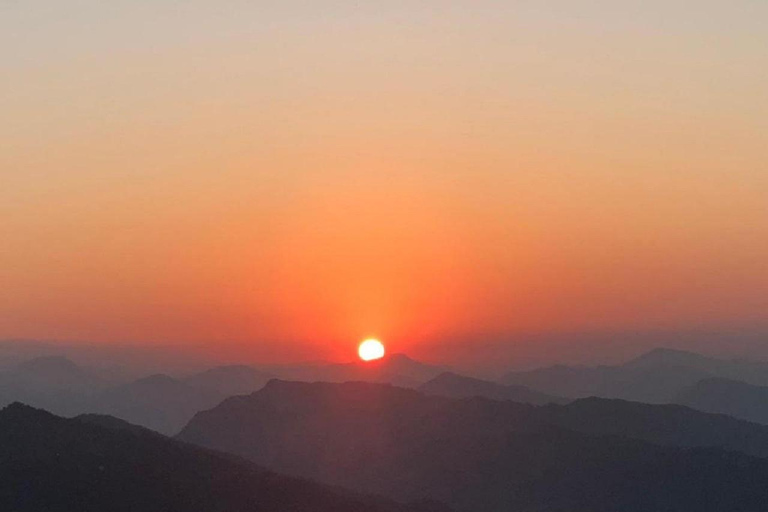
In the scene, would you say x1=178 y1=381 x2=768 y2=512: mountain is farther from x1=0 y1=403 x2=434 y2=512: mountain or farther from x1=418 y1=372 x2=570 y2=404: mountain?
x1=418 y1=372 x2=570 y2=404: mountain

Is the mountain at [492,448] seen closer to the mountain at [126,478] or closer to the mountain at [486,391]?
the mountain at [126,478]

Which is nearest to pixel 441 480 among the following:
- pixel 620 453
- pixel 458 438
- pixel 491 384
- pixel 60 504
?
pixel 458 438

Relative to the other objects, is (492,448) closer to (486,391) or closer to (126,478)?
(126,478)

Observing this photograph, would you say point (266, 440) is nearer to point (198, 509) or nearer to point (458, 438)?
point (458, 438)

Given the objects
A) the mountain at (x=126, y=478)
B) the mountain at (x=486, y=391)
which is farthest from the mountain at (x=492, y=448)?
the mountain at (x=486, y=391)

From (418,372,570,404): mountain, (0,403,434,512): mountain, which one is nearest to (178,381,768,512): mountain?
(0,403,434,512): mountain

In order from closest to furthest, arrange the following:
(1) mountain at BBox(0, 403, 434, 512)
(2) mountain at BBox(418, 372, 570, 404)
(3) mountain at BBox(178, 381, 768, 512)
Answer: (1) mountain at BBox(0, 403, 434, 512) → (3) mountain at BBox(178, 381, 768, 512) → (2) mountain at BBox(418, 372, 570, 404)

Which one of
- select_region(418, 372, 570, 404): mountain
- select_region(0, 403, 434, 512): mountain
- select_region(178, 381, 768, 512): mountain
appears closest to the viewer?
select_region(0, 403, 434, 512): mountain
